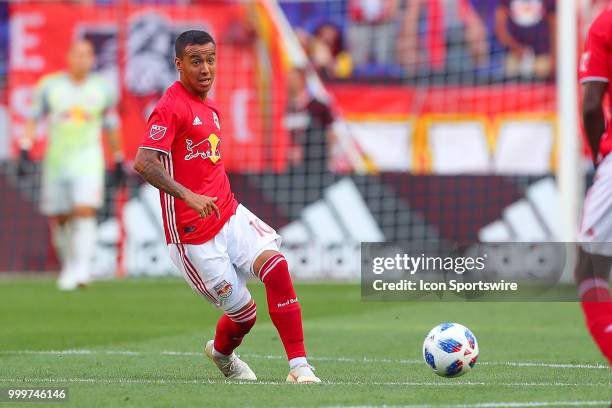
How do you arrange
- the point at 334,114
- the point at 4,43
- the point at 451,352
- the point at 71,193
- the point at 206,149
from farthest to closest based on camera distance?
the point at 4,43
the point at 334,114
the point at 71,193
the point at 206,149
the point at 451,352

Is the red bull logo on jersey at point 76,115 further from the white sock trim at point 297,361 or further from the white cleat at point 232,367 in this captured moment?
the white sock trim at point 297,361

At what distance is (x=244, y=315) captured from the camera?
7891mm

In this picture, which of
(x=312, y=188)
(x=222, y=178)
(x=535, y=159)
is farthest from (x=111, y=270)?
(x=222, y=178)

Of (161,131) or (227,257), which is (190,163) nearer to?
(161,131)

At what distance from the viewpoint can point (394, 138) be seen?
18.7m

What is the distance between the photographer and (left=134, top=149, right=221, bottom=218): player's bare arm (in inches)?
287

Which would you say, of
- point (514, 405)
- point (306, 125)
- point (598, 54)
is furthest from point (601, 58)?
point (306, 125)

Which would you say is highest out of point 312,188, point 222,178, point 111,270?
point 222,178

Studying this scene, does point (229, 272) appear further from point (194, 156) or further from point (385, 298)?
point (385, 298)

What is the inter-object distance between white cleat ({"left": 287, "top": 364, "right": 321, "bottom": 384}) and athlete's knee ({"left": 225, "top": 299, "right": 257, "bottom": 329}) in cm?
52

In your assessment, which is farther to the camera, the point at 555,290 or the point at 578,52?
the point at 578,52

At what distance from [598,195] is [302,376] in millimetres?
2100

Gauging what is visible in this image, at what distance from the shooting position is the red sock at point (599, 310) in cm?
618

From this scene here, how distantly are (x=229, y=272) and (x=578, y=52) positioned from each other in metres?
10.3
